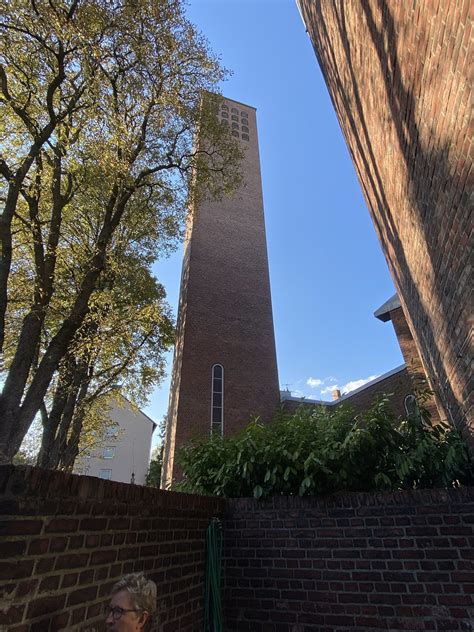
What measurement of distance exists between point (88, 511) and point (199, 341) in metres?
13.7

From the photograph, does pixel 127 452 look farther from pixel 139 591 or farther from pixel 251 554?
pixel 139 591

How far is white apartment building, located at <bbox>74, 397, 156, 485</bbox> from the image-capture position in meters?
30.6

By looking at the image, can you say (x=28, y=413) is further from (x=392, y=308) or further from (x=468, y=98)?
(x=392, y=308)

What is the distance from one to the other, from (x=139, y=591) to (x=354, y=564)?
2222 millimetres

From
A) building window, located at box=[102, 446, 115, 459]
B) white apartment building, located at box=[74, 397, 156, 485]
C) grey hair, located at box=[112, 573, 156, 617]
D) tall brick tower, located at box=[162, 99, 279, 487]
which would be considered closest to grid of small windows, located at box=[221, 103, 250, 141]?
tall brick tower, located at box=[162, 99, 279, 487]

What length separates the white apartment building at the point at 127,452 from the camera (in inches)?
1204

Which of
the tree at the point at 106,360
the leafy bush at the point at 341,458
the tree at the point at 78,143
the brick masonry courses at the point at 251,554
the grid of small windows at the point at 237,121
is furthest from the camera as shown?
the grid of small windows at the point at 237,121

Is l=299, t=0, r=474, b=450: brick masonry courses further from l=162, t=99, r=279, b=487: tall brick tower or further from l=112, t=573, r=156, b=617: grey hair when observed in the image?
l=162, t=99, r=279, b=487: tall brick tower

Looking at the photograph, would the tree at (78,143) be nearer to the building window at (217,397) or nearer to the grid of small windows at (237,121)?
the building window at (217,397)

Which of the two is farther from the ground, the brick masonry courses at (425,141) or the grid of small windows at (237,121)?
the grid of small windows at (237,121)

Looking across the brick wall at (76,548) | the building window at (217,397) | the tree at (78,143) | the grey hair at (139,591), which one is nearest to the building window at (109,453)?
the building window at (217,397)

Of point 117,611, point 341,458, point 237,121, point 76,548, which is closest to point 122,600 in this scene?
point 117,611

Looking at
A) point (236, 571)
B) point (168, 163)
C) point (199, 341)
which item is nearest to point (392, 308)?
point (199, 341)

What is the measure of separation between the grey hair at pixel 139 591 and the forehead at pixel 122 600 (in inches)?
0.4
